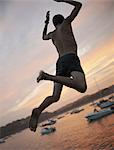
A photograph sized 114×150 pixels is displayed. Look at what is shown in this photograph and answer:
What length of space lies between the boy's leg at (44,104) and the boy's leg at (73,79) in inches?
14.3

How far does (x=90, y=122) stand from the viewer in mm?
59531

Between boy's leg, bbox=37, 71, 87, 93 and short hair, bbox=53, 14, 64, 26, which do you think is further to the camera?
short hair, bbox=53, 14, 64, 26

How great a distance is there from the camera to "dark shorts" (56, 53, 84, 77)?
4002 mm

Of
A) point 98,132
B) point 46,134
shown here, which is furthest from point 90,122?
point 46,134

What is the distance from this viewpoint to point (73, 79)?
3.84m

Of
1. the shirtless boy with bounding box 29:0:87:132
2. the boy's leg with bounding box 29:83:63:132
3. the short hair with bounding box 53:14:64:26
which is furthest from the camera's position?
the short hair with bounding box 53:14:64:26

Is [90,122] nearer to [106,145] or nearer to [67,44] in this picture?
[106,145]

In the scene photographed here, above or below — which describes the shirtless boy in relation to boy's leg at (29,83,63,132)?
above

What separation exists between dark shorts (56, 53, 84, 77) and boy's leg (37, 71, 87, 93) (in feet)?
0.43

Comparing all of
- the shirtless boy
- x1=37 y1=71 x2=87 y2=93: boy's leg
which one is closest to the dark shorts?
the shirtless boy

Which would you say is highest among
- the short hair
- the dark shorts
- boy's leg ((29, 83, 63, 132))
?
the short hair

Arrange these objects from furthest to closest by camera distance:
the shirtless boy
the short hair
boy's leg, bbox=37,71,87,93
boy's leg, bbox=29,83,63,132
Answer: the short hair
boy's leg, bbox=29,83,63,132
the shirtless boy
boy's leg, bbox=37,71,87,93

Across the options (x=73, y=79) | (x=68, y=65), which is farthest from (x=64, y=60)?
(x=73, y=79)

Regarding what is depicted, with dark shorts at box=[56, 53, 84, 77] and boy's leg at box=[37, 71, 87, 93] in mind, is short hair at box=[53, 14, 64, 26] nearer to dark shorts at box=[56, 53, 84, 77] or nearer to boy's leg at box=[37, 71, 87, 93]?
dark shorts at box=[56, 53, 84, 77]
